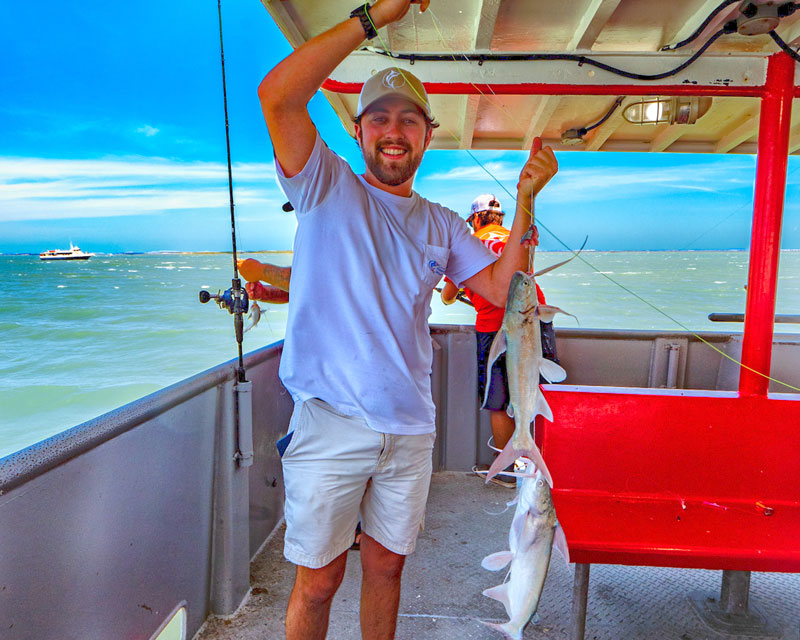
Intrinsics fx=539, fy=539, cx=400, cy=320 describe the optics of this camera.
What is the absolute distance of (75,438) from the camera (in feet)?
4.88

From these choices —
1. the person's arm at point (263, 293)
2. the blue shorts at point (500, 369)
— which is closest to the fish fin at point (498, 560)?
the person's arm at point (263, 293)

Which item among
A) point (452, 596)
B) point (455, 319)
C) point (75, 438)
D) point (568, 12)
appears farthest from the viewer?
point (455, 319)

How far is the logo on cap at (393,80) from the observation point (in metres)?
1.87

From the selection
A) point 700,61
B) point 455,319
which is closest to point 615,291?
point 455,319

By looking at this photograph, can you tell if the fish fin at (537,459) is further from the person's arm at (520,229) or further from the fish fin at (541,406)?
the person's arm at (520,229)

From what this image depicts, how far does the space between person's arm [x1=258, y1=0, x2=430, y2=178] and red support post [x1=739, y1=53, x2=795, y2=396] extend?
1.88 metres

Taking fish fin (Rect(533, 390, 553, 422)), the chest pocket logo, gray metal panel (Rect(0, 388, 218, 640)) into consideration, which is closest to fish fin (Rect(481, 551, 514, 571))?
fish fin (Rect(533, 390, 553, 422))

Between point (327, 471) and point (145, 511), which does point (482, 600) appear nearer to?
point (327, 471)

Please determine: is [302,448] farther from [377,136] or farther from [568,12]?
[568,12]

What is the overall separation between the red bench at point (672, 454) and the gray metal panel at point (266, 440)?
1445 mm

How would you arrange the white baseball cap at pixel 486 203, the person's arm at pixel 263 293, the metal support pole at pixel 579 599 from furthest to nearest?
the white baseball cap at pixel 486 203 < the person's arm at pixel 263 293 < the metal support pole at pixel 579 599

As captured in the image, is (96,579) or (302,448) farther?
(302,448)

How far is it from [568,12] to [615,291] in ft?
118

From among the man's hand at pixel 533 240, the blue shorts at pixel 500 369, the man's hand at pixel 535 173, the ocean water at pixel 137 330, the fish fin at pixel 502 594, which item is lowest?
the ocean water at pixel 137 330
